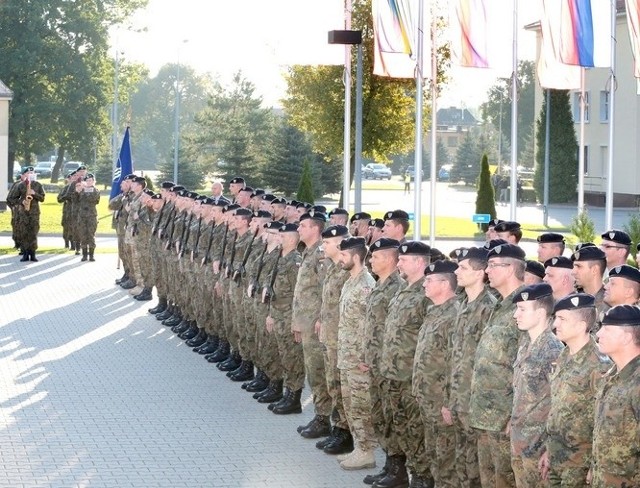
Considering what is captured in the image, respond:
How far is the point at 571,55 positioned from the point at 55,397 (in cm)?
735

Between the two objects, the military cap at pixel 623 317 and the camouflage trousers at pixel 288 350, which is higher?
the military cap at pixel 623 317

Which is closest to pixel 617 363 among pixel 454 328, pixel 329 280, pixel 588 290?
pixel 454 328

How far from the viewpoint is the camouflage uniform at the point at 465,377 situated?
842 centimetres

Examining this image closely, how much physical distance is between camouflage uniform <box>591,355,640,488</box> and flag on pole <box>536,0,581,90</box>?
8.96m

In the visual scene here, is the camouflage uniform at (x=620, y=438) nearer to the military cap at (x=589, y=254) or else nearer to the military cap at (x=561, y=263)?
the military cap at (x=561, y=263)

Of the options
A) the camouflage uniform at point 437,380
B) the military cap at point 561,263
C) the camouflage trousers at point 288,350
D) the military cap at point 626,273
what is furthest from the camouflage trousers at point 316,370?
the military cap at point 626,273

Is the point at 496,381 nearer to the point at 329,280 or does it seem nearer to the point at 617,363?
the point at 617,363

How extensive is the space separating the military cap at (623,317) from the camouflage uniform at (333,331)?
448cm

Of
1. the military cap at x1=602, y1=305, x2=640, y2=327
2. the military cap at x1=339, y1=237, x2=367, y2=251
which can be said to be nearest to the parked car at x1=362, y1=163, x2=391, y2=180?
the military cap at x1=339, y1=237, x2=367, y2=251

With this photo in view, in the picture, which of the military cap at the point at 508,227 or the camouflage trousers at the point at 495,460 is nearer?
the camouflage trousers at the point at 495,460

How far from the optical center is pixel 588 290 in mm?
9828

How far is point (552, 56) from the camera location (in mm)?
15672

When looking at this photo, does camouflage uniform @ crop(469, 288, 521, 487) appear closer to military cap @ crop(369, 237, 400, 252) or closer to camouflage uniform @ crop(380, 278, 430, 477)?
camouflage uniform @ crop(380, 278, 430, 477)

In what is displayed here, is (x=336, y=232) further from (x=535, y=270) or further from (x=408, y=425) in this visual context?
(x=535, y=270)
